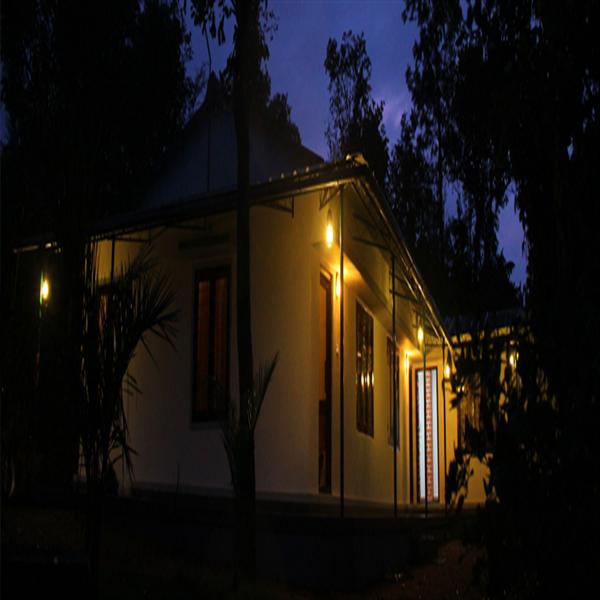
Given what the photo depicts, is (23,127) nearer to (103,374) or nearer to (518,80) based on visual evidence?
(103,374)

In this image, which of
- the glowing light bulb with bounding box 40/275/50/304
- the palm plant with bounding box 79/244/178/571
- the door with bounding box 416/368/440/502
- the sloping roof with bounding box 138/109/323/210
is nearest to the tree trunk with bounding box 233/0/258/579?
the palm plant with bounding box 79/244/178/571

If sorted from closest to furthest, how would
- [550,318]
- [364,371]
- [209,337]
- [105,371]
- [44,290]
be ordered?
1. [550,318]
2. [105,371]
3. [44,290]
4. [209,337]
5. [364,371]

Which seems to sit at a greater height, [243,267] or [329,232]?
[329,232]

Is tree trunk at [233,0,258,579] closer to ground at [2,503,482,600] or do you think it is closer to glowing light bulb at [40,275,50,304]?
ground at [2,503,482,600]

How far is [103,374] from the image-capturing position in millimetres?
5262

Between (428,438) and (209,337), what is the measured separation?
7.00m

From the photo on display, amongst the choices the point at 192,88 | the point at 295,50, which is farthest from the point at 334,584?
the point at 295,50

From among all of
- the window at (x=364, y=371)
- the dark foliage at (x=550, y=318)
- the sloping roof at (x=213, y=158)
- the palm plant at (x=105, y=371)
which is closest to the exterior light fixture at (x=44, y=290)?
the palm plant at (x=105, y=371)

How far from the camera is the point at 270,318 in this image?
8.97m

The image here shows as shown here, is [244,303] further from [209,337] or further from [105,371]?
[209,337]

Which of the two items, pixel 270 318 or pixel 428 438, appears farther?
pixel 428 438

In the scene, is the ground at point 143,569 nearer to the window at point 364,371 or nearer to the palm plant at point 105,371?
the palm plant at point 105,371

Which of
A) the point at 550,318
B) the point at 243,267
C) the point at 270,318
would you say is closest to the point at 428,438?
the point at 270,318

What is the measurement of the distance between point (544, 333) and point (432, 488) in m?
12.7
